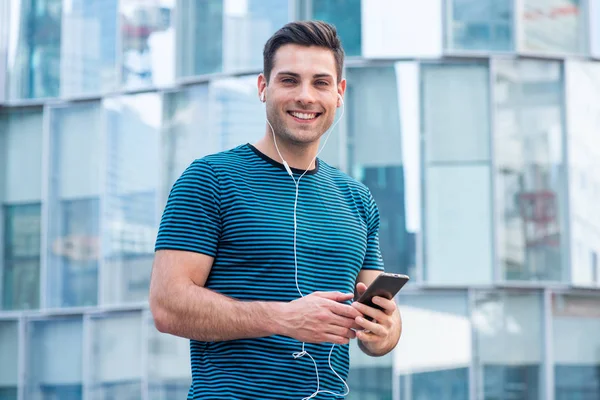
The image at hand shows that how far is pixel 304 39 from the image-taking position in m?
3.27

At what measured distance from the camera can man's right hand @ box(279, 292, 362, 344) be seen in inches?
113

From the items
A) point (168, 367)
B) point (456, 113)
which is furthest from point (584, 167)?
point (168, 367)

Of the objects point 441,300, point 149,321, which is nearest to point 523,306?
point 441,300

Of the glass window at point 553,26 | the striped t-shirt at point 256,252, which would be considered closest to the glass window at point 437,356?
the glass window at point 553,26

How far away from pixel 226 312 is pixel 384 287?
16.2 inches

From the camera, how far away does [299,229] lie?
3.14m

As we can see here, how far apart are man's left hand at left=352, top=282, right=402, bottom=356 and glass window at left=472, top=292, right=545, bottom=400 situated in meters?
9.44

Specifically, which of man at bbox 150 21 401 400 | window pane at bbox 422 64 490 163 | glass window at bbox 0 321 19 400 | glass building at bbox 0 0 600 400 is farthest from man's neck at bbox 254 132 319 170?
glass window at bbox 0 321 19 400

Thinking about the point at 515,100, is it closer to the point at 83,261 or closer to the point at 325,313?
the point at 83,261

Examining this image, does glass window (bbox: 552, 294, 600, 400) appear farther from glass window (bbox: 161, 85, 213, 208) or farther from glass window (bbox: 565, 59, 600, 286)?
glass window (bbox: 161, 85, 213, 208)

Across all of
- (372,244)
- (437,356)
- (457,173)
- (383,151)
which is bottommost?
(437,356)

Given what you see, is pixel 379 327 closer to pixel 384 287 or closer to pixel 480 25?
pixel 384 287

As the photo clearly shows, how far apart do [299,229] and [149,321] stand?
1086cm

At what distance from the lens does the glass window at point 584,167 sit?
41.3 feet
